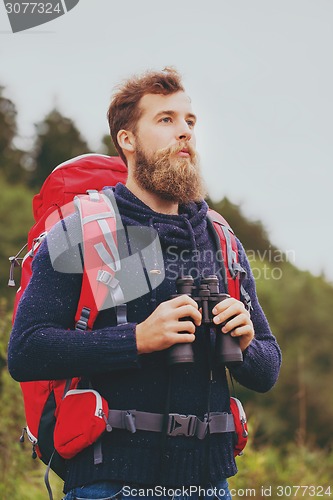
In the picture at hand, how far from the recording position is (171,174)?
328 cm

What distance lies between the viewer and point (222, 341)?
2945mm

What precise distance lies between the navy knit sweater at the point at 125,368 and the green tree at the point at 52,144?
88.7 feet

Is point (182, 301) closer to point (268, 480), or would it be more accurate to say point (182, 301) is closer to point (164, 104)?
point (164, 104)

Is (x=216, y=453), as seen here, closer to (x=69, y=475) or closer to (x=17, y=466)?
(x=69, y=475)

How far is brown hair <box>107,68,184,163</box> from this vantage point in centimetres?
351

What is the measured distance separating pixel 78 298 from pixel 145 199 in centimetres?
63

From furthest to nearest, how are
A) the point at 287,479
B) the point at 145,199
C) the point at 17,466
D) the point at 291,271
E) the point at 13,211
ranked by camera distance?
the point at 291,271, the point at 13,211, the point at 287,479, the point at 17,466, the point at 145,199

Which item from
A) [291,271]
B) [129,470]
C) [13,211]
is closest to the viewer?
[129,470]

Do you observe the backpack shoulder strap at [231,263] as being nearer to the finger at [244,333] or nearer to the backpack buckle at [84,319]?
the finger at [244,333]

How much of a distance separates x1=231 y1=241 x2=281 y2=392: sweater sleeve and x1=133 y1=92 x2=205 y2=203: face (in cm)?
41

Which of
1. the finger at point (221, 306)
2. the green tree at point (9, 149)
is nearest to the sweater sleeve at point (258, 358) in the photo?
the finger at point (221, 306)

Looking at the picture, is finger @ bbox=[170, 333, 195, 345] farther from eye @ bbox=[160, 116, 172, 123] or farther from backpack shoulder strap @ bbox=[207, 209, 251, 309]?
eye @ bbox=[160, 116, 172, 123]

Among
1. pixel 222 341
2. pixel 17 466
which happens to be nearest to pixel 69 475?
pixel 222 341

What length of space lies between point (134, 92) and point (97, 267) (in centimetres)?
100
